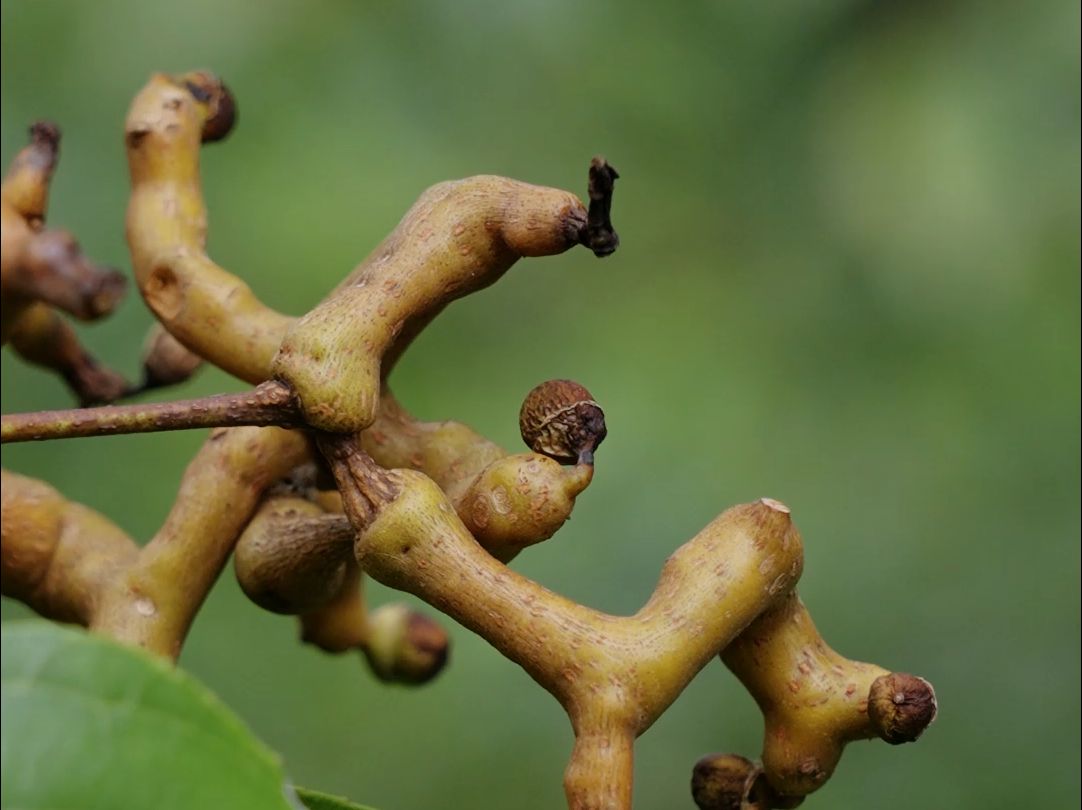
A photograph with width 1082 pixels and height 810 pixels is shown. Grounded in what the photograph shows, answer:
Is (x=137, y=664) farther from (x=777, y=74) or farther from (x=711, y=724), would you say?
(x=777, y=74)

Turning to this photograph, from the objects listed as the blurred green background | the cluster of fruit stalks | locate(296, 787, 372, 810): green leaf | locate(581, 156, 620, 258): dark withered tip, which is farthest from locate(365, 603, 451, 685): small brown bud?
the blurred green background

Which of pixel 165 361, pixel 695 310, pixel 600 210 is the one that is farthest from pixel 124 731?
pixel 695 310

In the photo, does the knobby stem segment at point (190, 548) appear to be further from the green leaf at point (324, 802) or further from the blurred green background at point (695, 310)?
the blurred green background at point (695, 310)

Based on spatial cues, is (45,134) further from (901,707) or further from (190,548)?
(901,707)

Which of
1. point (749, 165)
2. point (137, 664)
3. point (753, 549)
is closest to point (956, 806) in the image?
point (749, 165)

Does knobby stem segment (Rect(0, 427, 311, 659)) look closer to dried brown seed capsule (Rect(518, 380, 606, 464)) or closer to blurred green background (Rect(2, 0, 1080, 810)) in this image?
dried brown seed capsule (Rect(518, 380, 606, 464))

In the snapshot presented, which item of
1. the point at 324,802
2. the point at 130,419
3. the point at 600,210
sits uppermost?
the point at 600,210
